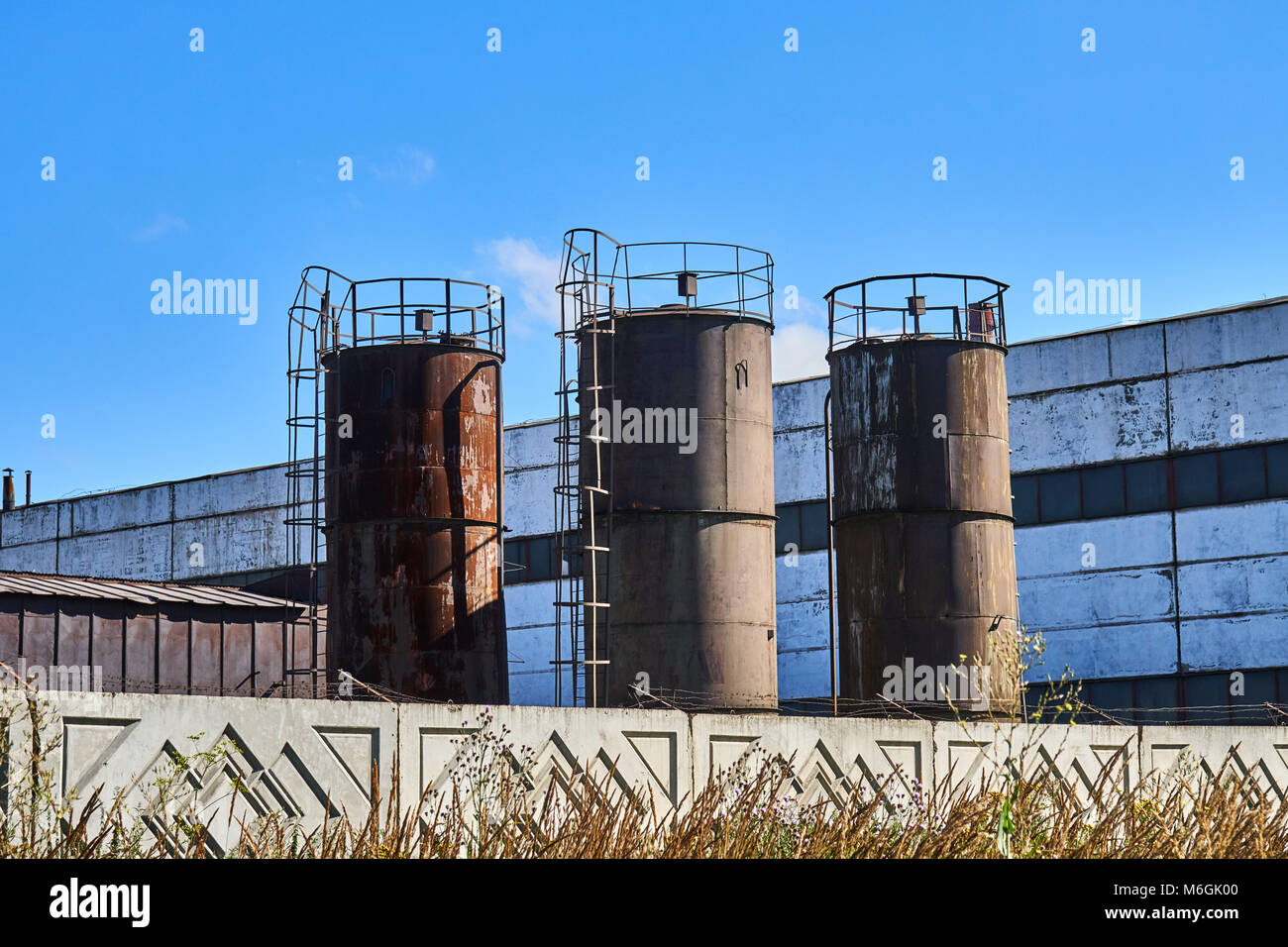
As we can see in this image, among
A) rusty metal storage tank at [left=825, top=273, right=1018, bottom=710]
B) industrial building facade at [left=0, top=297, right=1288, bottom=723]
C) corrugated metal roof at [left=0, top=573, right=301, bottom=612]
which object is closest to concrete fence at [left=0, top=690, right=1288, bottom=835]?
rusty metal storage tank at [left=825, top=273, right=1018, bottom=710]

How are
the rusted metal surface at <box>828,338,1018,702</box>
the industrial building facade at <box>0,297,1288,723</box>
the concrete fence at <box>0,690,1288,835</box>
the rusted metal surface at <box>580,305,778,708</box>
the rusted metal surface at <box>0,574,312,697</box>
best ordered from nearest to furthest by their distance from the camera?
the concrete fence at <box>0,690,1288,835</box> < the rusted metal surface at <box>580,305,778,708</box> < the rusted metal surface at <box>828,338,1018,702</box> < the rusted metal surface at <box>0,574,312,697</box> < the industrial building facade at <box>0,297,1288,723</box>

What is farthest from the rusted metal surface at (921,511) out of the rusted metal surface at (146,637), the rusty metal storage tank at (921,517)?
the rusted metal surface at (146,637)

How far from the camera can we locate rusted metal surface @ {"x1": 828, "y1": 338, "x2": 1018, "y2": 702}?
67.2 ft

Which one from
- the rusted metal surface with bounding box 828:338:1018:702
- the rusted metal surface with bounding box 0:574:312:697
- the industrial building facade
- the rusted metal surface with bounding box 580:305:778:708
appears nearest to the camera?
the rusted metal surface with bounding box 580:305:778:708

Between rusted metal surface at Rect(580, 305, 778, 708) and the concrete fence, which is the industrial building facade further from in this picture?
the concrete fence

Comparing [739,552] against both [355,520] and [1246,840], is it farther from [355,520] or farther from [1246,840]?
[1246,840]

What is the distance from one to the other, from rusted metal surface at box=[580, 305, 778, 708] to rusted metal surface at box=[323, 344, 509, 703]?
1536 mm

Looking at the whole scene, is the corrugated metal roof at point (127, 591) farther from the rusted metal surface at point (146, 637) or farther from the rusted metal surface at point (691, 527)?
the rusted metal surface at point (691, 527)

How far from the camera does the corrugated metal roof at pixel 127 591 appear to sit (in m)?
22.8

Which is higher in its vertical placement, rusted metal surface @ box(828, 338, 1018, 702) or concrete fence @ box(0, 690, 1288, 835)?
rusted metal surface @ box(828, 338, 1018, 702)
